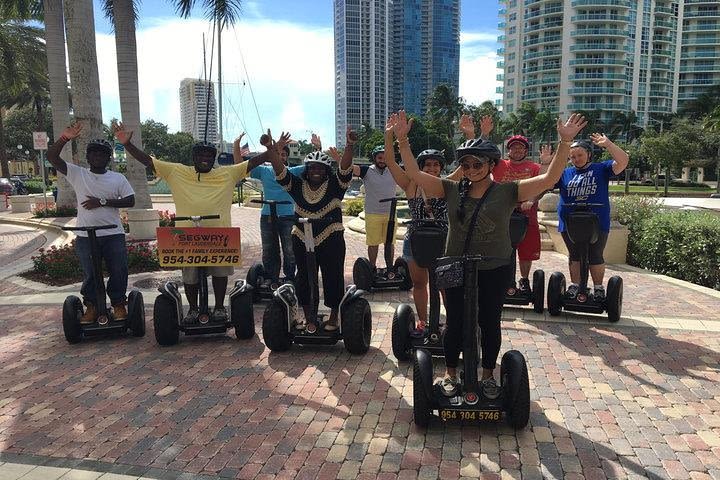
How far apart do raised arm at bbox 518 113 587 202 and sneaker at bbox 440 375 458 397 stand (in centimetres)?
135

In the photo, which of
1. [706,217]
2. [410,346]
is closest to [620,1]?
[706,217]

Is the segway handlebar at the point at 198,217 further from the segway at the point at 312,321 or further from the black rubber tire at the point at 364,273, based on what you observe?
the black rubber tire at the point at 364,273

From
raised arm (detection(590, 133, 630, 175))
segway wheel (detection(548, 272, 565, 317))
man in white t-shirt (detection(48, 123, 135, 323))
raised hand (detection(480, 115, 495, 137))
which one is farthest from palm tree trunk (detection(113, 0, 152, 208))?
raised arm (detection(590, 133, 630, 175))

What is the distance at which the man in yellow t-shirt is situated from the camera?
5.46 m

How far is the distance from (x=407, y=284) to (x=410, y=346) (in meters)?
2.90

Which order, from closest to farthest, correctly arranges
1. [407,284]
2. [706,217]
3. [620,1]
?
[407,284], [706,217], [620,1]

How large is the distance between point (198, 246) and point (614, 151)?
4.18m

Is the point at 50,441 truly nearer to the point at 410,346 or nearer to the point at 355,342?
the point at 355,342

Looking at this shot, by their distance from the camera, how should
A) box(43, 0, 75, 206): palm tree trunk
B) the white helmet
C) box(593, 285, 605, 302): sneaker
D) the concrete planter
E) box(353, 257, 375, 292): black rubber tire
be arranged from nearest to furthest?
the white helmet
box(593, 285, 605, 302): sneaker
box(353, 257, 375, 292): black rubber tire
the concrete planter
box(43, 0, 75, 206): palm tree trunk

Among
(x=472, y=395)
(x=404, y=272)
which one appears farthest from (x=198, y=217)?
(x=404, y=272)

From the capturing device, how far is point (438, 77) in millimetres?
125875

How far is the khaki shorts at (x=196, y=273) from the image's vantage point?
18.1 ft

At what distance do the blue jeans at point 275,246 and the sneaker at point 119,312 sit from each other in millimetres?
1906

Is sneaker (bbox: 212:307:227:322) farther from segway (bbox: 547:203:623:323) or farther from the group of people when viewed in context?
segway (bbox: 547:203:623:323)
